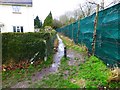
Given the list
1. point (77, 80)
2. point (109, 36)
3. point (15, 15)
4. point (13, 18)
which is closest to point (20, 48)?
point (77, 80)

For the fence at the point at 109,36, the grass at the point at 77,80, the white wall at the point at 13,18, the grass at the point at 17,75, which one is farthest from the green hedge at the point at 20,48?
the white wall at the point at 13,18

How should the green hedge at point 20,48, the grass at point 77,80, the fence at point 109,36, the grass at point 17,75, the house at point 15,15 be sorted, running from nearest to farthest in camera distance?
the grass at point 77,80, the fence at point 109,36, the grass at point 17,75, the green hedge at point 20,48, the house at point 15,15

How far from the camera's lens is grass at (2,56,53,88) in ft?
22.6

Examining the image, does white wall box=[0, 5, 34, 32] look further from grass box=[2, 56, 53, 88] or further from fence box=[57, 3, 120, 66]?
fence box=[57, 3, 120, 66]

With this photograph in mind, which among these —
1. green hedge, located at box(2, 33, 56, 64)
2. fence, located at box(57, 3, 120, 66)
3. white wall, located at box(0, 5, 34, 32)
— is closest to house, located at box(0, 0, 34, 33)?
white wall, located at box(0, 5, 34, 32)

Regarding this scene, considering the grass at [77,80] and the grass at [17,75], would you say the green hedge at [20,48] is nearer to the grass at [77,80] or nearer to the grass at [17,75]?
the grass at [17,75]

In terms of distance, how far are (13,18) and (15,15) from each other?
474 millimetres

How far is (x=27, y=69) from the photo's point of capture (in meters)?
8.52

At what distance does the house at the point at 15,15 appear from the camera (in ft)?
77.1

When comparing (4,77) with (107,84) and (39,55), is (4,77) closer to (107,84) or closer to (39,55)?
(39,55)

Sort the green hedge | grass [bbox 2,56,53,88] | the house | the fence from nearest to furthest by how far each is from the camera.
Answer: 1. the fence
2. grass [bbox 2,56,53,88]
3. the green hedge
4. the house

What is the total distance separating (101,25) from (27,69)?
3956mm

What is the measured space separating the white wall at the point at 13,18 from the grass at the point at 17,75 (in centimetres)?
1546

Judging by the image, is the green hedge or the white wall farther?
the white wall
